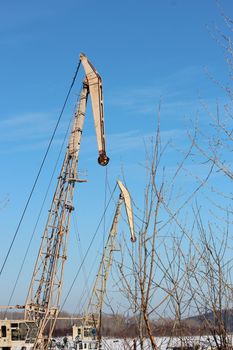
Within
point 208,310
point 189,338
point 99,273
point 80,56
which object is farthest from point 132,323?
point 99,273

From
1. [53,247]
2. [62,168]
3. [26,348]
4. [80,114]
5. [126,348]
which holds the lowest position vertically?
[126,348]

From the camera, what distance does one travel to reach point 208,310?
301 inches

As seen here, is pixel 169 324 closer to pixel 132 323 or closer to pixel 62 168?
pixel 132 323

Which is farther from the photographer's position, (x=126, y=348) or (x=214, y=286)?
(x=126, y=348)

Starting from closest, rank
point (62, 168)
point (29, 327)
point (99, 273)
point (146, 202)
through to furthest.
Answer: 1. point (146, 202)
2. point (62, 168)
3. point (29, 327)
4. point (99, 273)

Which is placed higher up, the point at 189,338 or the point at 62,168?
the point at 62,168

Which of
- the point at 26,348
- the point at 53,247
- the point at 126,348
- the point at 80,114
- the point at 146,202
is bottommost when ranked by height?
the point at 126,348

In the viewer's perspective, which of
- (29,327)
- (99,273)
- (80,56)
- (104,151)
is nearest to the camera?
(104,151)

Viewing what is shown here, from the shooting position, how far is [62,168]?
35.2m

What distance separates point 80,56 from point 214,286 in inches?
1050

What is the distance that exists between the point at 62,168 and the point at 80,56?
6936mm

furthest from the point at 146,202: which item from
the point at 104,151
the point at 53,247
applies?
the point at 53,247

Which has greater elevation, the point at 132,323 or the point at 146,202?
the point at 146,202

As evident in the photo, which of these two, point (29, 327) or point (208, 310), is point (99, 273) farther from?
point (208, 310)
